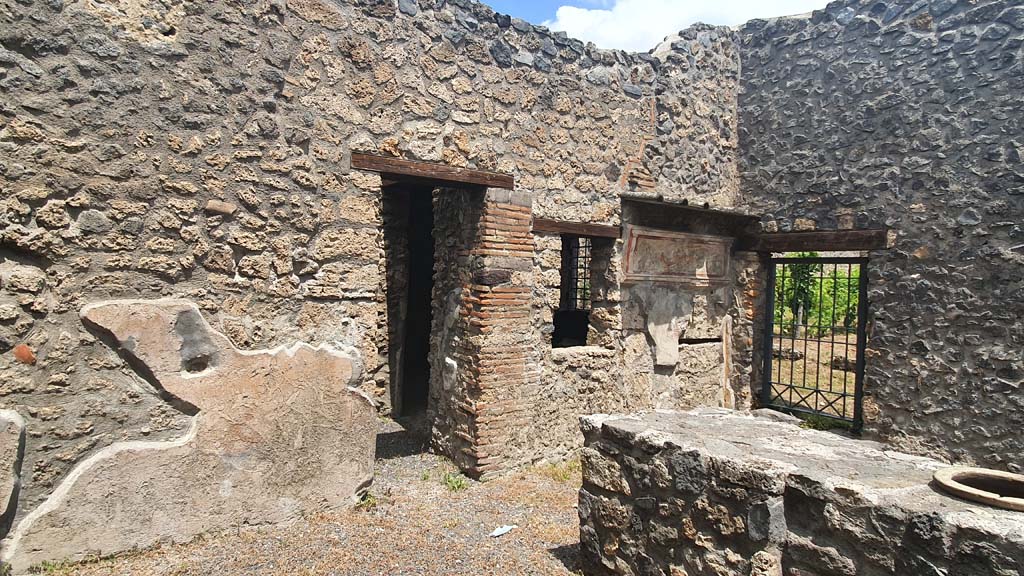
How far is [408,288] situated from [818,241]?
525 centimetres

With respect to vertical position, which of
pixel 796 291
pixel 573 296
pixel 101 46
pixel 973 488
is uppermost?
pixel 101 46

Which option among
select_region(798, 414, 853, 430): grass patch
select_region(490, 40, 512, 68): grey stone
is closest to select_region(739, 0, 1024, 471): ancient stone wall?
select_region(798, 414, 853, 430): grass patch

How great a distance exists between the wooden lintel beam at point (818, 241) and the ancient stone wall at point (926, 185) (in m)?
0.10

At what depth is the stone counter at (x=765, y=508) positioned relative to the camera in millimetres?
2367

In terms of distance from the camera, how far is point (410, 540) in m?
4.18

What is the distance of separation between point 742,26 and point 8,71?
759cm

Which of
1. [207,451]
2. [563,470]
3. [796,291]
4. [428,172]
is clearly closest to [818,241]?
[563,470]

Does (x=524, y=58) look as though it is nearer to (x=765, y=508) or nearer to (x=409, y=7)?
(x=409, y=7)

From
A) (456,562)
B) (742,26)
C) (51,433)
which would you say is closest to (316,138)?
(51,433)

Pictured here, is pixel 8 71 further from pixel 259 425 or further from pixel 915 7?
pixel 915 7

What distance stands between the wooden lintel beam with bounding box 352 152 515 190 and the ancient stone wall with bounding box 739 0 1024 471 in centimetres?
411

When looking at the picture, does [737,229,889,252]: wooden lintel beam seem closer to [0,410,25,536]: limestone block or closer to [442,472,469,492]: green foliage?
[442,472,469,492]: green foliage

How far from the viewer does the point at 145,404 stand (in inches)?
148

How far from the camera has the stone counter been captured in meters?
2.37
